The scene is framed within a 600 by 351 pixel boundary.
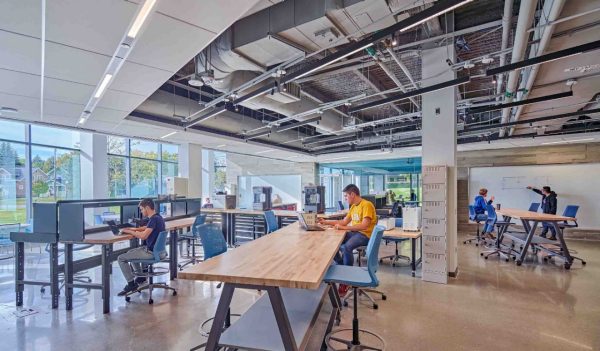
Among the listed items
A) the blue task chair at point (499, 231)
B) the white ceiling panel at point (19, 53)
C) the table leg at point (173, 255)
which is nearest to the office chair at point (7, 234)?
the table leg at point (173, 255)

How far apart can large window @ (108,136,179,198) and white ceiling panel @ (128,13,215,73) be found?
6783mm

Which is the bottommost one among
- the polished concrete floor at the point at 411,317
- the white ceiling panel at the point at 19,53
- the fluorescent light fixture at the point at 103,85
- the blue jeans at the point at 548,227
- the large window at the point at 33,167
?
the polished concrete floor at the point at 411,317

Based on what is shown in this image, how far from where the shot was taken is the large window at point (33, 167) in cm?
745

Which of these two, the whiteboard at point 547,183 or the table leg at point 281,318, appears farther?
the whiteboard at point 547,183

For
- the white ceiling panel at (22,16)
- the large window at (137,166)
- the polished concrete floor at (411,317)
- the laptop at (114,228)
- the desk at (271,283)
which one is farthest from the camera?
the large window at (137,166)

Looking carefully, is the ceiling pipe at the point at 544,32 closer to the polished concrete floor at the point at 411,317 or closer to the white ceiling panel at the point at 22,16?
the polished concrete floor at the point at 411,317

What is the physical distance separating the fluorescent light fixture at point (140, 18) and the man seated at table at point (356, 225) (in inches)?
119

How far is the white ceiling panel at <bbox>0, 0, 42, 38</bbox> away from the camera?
2350mm

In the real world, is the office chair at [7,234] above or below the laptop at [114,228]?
below

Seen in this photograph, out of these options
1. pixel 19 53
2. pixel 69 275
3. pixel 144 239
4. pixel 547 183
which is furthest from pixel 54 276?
pixel 547 183

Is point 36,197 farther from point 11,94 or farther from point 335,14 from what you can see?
point 335,14

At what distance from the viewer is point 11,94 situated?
4.45 metres

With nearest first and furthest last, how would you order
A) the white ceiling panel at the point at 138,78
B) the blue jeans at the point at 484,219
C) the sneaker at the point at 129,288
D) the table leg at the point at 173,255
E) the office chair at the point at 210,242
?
the office chair at the point at 210,242, the white ceiling panel at the point at 138,78, the sneaker at the point at 129,288, the table leg at the point at 173,255, the blue jeans at the point at 484,219

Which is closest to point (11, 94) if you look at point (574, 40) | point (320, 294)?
point (320, 294)
